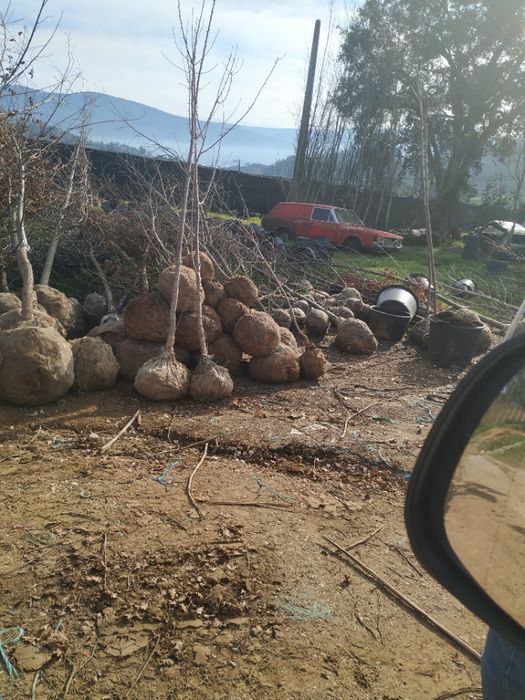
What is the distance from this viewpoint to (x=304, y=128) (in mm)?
26828

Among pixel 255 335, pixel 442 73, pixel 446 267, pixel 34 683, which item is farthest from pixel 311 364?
pixel 442 73

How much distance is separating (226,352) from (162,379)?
1.22m

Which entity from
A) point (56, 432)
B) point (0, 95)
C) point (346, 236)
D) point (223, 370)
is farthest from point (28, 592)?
point (346, 236)

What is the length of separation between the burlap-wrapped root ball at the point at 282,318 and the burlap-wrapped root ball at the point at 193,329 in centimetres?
222

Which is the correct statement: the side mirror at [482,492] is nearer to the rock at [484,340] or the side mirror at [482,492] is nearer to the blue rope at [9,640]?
the blue rope at [9,640]

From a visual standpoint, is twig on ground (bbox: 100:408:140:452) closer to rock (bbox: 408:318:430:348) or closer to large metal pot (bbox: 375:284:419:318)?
rock (bbox: 408:318:430:348)

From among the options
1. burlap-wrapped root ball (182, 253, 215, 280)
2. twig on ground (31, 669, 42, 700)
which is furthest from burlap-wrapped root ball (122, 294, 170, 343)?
twig on ground (31, 669, 42, 700)

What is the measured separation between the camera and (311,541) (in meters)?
3.56

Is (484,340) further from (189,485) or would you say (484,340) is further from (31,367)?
(31,367)

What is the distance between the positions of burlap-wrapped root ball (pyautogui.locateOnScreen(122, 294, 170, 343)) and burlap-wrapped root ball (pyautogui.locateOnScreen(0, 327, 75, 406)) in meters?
0.95

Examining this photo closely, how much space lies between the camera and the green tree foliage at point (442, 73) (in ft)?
94.7

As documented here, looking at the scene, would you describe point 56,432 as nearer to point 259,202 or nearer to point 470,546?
point 470,546

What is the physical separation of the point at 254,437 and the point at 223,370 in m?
1.19

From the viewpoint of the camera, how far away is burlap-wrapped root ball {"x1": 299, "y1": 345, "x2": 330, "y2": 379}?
7.02m
